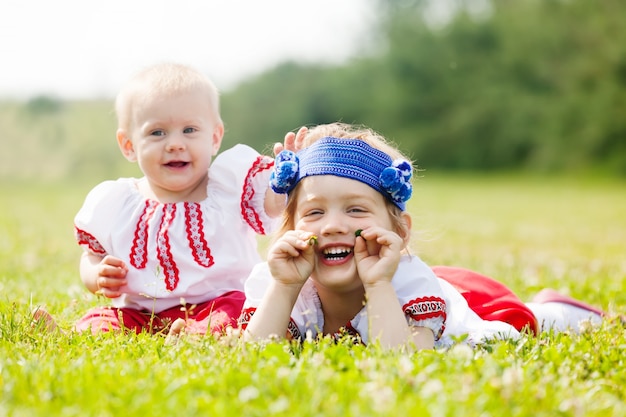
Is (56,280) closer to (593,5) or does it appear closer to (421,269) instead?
(421,269)

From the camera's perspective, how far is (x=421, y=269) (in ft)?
12.8

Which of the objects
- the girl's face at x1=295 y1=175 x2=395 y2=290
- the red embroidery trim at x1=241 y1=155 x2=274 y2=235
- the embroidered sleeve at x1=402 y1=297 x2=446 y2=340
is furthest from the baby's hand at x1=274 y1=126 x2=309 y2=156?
the embroidered sleeve at x1=402 y1=297 x2=446 y2=340

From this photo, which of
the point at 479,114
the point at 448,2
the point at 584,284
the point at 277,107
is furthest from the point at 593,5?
the point at 584,284

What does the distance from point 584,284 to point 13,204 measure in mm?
14009

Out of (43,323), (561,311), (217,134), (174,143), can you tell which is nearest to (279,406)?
(43,323)

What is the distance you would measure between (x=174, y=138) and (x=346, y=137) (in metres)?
1.09

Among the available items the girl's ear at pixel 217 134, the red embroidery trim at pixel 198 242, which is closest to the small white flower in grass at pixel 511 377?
the red embroidery trim at pixel 198 242

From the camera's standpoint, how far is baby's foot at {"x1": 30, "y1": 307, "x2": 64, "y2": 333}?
3.82m

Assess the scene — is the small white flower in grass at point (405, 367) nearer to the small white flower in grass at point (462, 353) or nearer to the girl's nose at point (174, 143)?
the small white flower in grass at point (462, 353)

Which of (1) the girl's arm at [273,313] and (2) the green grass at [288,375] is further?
(1) the girl's arm at [273,313]

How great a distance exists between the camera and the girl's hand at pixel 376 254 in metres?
3.62

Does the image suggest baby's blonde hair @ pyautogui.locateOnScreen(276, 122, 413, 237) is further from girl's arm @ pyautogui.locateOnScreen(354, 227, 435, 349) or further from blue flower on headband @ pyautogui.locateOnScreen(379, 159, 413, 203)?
girl's arm @ pyautogui.locateOnScreen(354, 227, 435, 349)

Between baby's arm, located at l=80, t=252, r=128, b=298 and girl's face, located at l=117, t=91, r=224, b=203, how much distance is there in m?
0.56

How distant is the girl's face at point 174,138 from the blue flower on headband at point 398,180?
1262 mm
